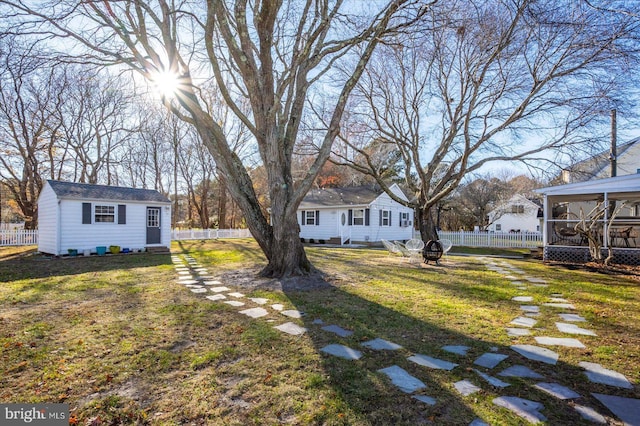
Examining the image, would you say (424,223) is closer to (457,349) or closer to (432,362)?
(457,349)

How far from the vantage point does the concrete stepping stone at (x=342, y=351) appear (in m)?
3.02

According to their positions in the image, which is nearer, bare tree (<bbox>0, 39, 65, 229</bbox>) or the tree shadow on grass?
the tree shadow on grass

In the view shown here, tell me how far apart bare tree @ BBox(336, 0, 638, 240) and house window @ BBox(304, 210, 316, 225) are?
22.5 ft

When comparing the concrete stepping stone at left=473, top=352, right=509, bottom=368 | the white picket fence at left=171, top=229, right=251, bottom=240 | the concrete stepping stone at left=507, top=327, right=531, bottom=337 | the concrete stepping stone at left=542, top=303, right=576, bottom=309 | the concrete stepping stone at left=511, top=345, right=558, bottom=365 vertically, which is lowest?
the concrete stepping stone at left=542, top=303, right=576, bottom=309

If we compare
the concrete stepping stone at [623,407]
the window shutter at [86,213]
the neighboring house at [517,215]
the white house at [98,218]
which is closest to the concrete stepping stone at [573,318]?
the concrete stepping stone at [623,407]

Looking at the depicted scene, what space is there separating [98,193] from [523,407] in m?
15.2

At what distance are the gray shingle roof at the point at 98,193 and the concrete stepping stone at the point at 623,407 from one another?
1506 cm

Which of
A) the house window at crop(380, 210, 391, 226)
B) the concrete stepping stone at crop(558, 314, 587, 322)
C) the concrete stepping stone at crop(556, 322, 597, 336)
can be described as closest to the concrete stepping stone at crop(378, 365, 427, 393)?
the concrete stepping stone at crop(556, 322, 597, 336)

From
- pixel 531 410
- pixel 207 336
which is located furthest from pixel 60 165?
pixel 531 410

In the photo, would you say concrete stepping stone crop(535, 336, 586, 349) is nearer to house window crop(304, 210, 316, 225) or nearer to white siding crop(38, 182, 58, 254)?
white siding crop(38, 182, 58, 254)

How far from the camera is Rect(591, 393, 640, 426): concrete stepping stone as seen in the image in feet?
6.70

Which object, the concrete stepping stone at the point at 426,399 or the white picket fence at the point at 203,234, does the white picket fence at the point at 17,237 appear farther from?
the concrete stepping stone at the point at 426,399

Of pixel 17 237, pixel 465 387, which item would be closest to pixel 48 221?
pixel 17 237

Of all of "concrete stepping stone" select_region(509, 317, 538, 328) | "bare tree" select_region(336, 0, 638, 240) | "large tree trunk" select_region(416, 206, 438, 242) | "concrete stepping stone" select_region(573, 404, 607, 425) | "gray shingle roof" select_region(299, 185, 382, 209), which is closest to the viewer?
"concrete stepping stone" select_region(573, 404, 607, 425)
